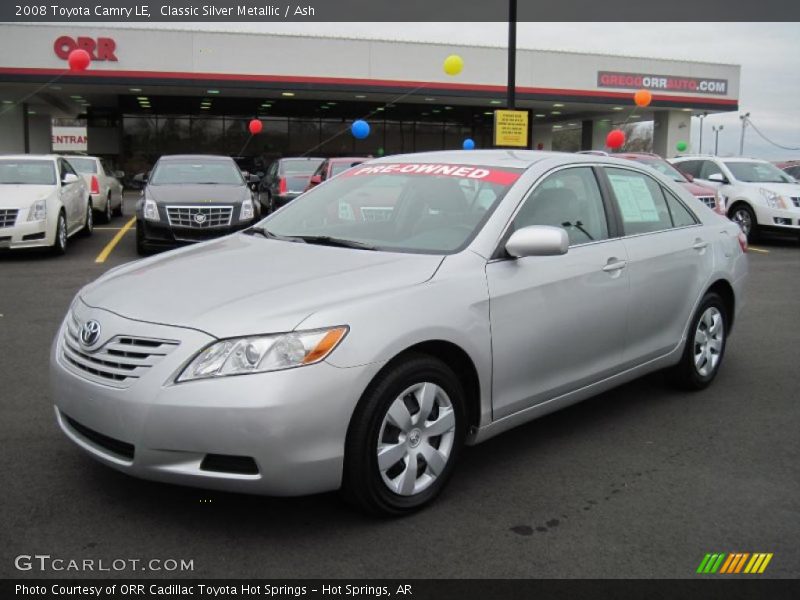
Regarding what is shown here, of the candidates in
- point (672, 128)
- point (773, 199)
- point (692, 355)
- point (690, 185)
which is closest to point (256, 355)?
point (692, 355)

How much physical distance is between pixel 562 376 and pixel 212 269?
1.88 metres

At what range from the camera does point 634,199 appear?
4.96 meters

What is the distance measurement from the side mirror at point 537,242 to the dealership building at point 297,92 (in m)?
22.8

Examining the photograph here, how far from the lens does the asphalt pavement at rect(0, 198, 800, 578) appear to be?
3121mm

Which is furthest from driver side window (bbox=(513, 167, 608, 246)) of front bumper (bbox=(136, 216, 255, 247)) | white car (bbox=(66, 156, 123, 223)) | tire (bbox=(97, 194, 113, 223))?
tire (bbox=(97, 194, 113, 223))

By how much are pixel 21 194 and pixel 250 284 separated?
9542mm

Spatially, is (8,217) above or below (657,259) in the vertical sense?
below

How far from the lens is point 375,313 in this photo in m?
3.29

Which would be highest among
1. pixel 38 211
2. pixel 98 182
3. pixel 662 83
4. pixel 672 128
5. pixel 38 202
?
pixel 662 83

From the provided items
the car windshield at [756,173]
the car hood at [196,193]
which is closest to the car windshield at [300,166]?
the car hood at [196,193]

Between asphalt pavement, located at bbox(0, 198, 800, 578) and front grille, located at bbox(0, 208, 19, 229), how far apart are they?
694cm

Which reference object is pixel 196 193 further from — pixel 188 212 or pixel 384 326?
pixel 384 326

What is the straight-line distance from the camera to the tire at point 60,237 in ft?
39.1
